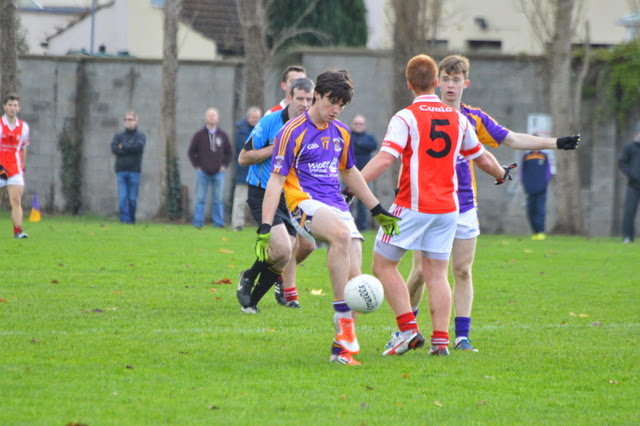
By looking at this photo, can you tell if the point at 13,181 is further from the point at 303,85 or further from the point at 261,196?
the point at 303,85

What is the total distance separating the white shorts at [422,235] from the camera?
681 centimetres

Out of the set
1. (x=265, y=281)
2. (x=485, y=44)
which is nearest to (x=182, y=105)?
(x=485, y=44)

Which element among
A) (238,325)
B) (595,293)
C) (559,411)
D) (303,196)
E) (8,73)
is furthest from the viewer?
(8,73)

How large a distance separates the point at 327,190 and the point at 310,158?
251mm

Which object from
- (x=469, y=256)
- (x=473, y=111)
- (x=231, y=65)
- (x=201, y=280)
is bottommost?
(x=201, y=280)

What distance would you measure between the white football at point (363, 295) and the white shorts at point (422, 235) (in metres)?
A: 0.46

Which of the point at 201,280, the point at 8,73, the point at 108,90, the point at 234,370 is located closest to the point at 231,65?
the point at 108,90

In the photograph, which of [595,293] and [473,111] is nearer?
[473,111]

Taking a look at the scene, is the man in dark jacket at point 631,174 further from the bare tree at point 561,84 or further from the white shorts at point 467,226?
the white shorts at point 467,226

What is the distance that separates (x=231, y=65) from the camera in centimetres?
2597

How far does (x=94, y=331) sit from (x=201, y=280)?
3727 millimetres

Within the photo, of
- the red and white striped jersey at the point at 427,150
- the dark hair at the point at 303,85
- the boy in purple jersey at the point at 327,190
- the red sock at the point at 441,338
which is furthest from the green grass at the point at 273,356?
the dark hair at the point at 303,85

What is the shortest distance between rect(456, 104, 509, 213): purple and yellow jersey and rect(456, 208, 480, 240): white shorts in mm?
39

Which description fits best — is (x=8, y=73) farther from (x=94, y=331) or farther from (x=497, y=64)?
(x=94, y=331)
